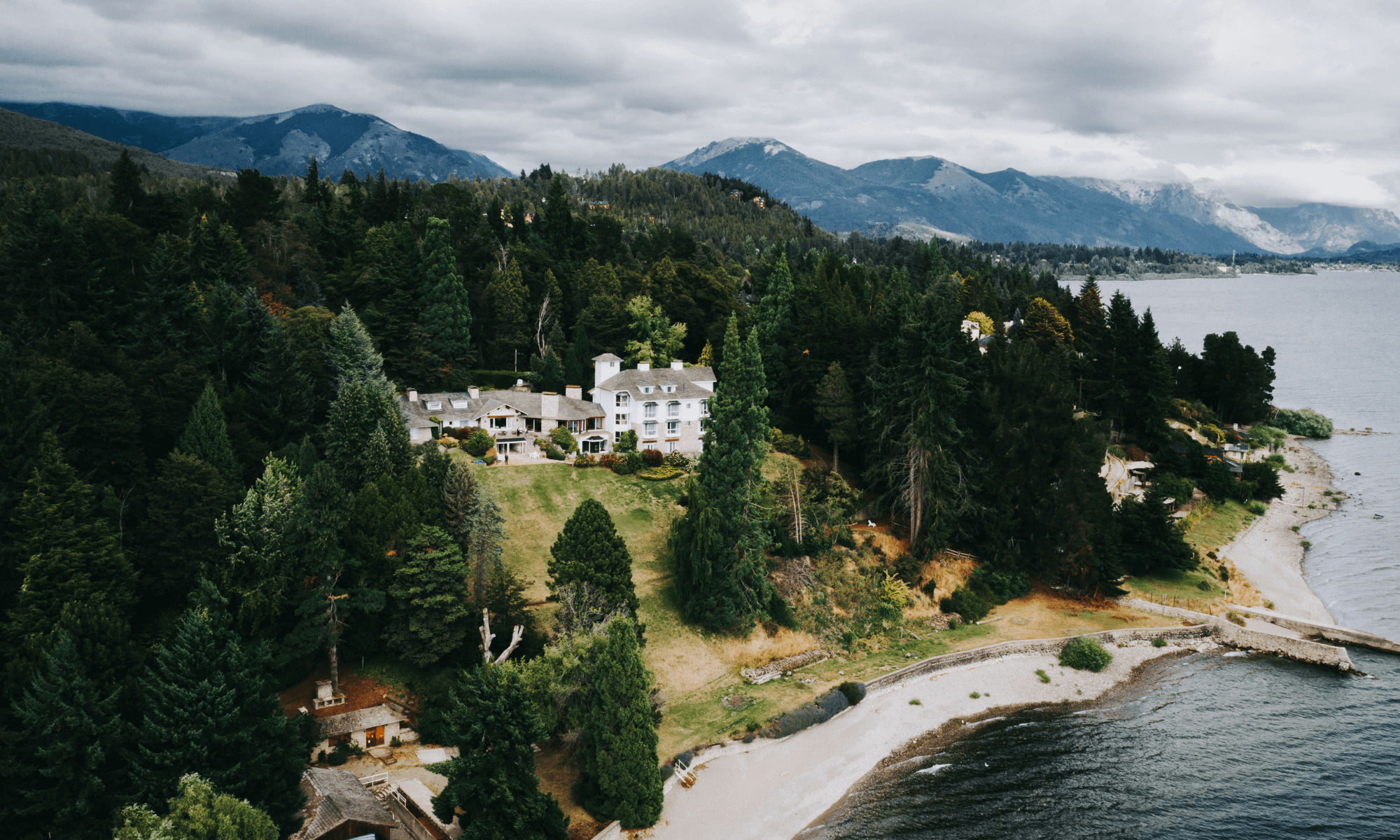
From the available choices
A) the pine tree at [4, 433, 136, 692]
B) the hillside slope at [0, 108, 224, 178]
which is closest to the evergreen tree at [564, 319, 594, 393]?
the pine tree at [4, 433, 136, 692]

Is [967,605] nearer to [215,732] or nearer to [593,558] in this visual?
[593,558]

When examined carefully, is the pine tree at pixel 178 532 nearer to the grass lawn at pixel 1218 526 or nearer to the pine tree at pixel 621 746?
the pine tree at pixel 621 746

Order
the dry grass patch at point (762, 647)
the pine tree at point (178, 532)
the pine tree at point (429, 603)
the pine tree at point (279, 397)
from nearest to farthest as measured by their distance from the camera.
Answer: the pine tree at point (178, 532) → the pine tree at point (429, 603) → the dry grass patch at point (762, 647) → the pine tree at point (279, 397)

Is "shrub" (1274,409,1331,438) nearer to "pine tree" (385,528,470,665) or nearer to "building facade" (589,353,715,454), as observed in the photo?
"building facade" (589,353,715,454)

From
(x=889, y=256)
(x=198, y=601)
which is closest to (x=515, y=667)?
(x=198, y=601)

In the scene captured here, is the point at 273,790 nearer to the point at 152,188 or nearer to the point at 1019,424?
the point at 1019,424

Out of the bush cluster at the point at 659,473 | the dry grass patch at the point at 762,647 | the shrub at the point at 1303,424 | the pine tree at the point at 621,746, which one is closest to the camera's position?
the pine tree at the point at 621,746

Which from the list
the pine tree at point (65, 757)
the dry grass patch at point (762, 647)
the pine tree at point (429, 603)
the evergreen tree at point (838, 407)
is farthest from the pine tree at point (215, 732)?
the evergreen tree at point (838, 407)
